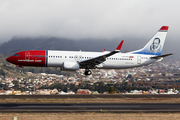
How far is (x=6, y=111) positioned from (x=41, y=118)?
19.7ft

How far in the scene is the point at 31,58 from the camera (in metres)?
48.2

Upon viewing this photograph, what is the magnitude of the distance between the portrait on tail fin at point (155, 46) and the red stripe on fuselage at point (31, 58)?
2498 centimetres

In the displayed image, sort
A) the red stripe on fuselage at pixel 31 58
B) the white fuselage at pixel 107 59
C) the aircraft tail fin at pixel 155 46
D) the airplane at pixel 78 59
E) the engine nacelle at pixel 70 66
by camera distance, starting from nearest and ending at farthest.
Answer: the red stripe on fuselage at pixel 31 58, the airplane at pixel 78 59, the engine nacelle at pixel 70 66, the white fuselage at pixel 107 59, the aircraft tail fin at pixel 155 46

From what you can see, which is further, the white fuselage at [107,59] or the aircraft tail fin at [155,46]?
the aircraft tail fin at [155,46]

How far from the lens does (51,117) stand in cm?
2609

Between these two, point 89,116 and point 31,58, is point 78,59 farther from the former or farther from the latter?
point 89,116

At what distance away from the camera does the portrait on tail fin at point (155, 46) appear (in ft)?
186

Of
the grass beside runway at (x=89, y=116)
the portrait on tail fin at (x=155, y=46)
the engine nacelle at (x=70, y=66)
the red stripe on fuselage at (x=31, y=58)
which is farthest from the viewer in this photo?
the portrait on tail fin at (x=155, y=46)

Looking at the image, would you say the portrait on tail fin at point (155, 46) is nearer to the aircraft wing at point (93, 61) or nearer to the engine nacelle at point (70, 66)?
the aircraft wing at point (93, 61)

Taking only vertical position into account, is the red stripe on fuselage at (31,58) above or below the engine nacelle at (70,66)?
above

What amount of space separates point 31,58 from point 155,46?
92.9ft

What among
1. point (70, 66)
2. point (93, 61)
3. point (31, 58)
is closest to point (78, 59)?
point (70, 66)

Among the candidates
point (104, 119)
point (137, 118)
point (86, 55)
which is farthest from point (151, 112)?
point (86, 55)

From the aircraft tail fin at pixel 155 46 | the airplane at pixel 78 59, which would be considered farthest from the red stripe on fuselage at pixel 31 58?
the aircraft tail fin at pixel 155 46
